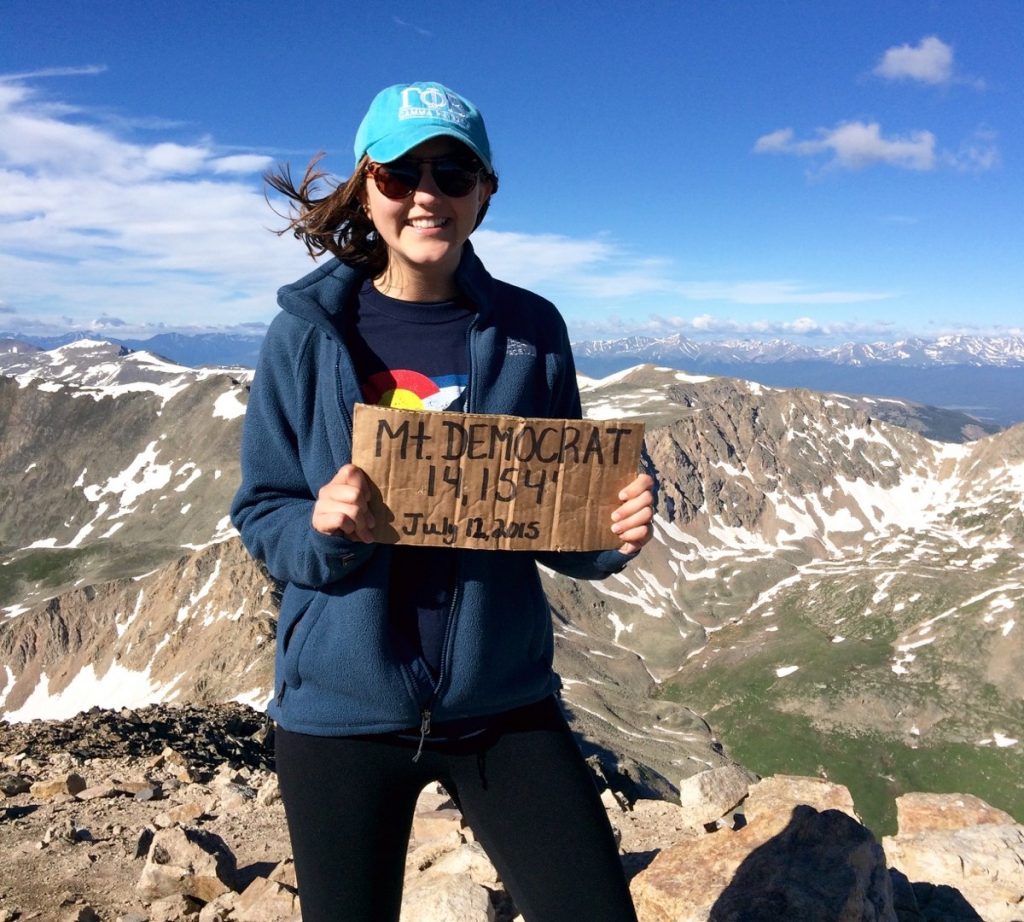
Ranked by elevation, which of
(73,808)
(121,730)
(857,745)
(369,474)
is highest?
(369,474)

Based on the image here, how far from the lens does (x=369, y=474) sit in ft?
15.6

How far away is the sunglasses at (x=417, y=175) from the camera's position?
4.84 m

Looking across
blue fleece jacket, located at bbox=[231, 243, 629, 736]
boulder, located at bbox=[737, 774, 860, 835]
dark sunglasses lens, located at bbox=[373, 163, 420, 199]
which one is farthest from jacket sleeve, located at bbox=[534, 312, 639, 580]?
boulder, located at bbox=[737, 774, 860, 835]

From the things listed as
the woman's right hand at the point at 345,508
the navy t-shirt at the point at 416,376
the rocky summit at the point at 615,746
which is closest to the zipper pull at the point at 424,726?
the navy t-shirt at the point at 416,376

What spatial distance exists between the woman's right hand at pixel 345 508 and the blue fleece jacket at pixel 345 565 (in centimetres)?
9

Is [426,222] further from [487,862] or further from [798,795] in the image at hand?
[798,795]

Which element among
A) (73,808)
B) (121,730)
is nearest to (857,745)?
(121,730)

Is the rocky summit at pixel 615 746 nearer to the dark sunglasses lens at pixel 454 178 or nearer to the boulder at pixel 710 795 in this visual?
the boulder at pixel 710 795

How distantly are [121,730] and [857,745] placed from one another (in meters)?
154

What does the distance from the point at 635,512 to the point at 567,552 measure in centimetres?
57

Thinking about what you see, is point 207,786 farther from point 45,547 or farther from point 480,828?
point 45,547

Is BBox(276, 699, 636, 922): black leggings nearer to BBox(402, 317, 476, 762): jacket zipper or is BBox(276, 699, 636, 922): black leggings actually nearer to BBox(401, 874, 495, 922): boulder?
BBox(402, 317, 476, 762): jacket zipper

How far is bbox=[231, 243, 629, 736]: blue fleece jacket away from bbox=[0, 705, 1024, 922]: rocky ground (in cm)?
583

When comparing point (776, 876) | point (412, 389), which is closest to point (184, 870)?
point (776, 876)
